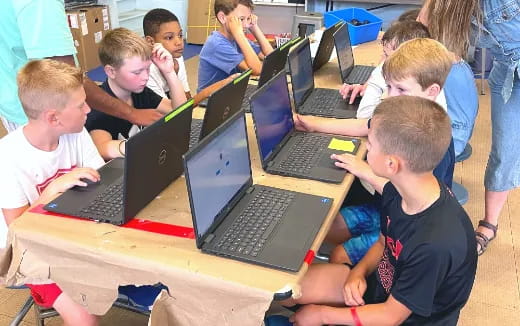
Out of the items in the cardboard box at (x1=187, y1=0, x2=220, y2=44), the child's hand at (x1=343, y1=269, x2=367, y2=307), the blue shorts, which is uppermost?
the child's hand at (x1=343, y1=269, x2=367, y2=307)

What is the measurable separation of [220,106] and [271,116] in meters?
0.17

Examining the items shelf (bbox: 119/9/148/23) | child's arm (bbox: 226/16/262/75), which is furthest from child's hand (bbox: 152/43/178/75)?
shelf (bbox: 119/9/148/23)

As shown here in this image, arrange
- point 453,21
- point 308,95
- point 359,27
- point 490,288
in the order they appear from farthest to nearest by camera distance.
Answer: point 359,27 → point 308,95 → point 490,288 → point 453,21

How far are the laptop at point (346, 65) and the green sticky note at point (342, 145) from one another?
78 centimetres

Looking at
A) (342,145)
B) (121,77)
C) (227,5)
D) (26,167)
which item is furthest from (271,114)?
(227,5)

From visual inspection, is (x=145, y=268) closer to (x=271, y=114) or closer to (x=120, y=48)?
(x=271, y=114)

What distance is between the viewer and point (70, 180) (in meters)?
1.41

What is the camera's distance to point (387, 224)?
4.48 feet

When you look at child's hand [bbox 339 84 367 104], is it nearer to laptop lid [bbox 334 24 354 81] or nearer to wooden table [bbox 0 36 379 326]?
laptop lid [bbox 334 24 354 81]

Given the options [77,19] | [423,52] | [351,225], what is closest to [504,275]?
[351,225]

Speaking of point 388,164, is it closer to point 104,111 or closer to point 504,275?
point 104,111

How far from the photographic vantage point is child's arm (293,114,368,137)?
6.02 ft

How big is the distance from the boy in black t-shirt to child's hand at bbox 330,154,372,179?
7.5 inches

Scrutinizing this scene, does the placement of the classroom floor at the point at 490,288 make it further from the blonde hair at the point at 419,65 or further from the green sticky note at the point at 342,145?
the blonde hair at the point at 419,65
